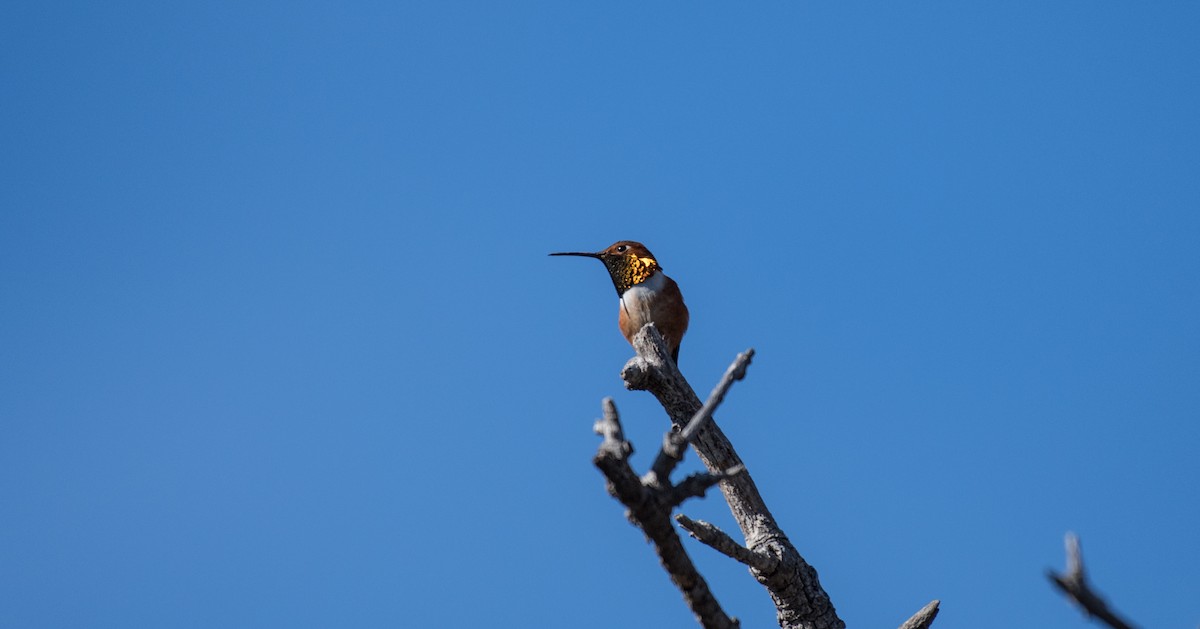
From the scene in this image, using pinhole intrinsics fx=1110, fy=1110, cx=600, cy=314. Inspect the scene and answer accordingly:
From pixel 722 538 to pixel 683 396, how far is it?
1.57 m

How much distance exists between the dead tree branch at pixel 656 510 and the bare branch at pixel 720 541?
158 centimetres

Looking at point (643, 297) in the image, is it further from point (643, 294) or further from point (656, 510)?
point (656, 510)

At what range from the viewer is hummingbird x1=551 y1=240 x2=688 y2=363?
10.1 metres

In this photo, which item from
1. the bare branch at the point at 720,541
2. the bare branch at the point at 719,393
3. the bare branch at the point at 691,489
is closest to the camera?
the bare branch at the point at 719,393

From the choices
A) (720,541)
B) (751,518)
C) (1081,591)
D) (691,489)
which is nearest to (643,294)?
(751,518)

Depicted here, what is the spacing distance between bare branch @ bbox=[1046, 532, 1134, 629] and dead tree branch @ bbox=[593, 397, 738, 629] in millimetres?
1867

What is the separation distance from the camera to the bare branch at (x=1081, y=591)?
107 inches

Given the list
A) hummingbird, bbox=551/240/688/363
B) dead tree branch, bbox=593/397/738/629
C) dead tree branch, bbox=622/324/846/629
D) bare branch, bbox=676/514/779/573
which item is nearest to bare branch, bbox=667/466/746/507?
dead tree branch, bbox=593/397/738/629

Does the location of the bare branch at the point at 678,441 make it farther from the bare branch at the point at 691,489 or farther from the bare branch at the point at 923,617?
the bare branch at the point at 923,617

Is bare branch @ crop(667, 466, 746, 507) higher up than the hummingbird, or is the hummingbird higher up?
the hummingbird

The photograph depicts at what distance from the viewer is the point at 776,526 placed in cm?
748

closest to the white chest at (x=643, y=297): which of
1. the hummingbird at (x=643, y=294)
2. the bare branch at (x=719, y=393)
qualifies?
the hummingbird at (x=643, y=294)

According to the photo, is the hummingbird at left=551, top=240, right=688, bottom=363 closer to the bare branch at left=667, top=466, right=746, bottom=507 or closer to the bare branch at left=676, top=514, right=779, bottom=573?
the bare branch at left=676, top=514, right=779, bottom=573

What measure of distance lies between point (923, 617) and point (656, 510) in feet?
9.41
